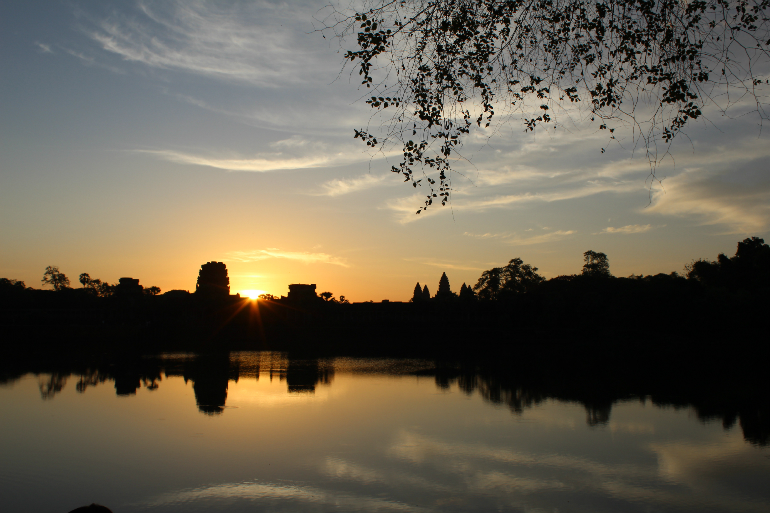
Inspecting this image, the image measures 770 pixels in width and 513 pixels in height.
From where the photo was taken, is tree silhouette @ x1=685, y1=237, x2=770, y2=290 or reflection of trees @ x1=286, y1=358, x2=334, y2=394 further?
tree silhouette @ x1=685, y1=237, x2=770, y2=290

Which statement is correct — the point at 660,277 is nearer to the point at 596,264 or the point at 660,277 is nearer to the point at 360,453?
the point at 596,264

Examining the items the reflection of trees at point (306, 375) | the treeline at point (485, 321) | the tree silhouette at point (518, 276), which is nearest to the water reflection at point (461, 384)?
the reflection of trees at point (306, 375)

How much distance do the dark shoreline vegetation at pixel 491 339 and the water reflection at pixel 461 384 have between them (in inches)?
4.1

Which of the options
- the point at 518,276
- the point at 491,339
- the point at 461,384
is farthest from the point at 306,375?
the point at 518,276

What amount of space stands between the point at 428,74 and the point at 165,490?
8.19m

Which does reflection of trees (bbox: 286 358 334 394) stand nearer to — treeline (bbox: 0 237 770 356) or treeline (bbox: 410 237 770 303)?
treeline (bbox: 0 237 770 356)

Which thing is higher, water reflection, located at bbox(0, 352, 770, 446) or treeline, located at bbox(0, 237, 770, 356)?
treeline, located at bbox(0, 237, 770, 356)

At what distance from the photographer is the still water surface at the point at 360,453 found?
8.77m

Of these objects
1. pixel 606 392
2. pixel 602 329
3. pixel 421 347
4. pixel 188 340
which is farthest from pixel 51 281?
pixel 606 392

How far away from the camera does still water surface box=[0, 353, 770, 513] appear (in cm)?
877

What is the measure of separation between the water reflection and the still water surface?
440 mm

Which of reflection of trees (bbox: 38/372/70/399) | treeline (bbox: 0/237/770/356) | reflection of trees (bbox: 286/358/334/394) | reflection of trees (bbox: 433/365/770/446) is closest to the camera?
reflection of trees (bbox: 433/365/770/446)

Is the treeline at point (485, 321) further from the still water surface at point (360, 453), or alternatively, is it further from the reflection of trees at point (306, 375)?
the still water surface at point (360, 453)

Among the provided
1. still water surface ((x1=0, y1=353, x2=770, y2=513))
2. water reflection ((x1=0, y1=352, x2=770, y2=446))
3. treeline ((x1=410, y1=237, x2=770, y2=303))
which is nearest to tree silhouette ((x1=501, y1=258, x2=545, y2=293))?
treeline ((x1=410, y1=237, x2=770, y2=303))
